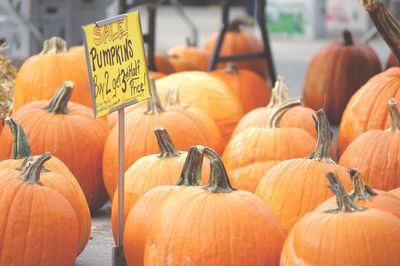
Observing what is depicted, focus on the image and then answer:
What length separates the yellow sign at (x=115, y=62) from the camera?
350cm

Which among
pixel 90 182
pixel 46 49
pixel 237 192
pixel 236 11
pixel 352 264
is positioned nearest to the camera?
pixel 352 264

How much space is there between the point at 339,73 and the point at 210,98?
5.91 ft

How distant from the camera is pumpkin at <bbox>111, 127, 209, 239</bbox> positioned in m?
3.88

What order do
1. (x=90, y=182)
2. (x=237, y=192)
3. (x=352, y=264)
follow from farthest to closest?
(x=90, y=182)
(x=237, y=192)
(x=352, y=264)

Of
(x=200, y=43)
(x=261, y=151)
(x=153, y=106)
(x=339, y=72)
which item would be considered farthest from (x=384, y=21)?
(x=200, y=43)

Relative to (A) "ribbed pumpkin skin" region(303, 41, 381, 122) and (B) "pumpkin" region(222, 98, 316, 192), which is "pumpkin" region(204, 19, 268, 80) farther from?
(B) "pumpkin" region(222, 98, 316, 192)

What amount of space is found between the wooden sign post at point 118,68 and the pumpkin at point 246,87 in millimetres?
2758

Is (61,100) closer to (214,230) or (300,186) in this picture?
(300,186)

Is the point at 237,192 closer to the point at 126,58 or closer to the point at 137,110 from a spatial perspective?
the point at 126,58

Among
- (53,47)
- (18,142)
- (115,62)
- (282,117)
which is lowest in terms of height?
(282,117)

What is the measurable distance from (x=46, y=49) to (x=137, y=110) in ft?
2.87

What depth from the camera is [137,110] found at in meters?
Answer: 4.83

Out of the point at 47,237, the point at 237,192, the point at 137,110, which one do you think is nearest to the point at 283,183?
the point at 237,192

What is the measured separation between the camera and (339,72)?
7066 millimetres
